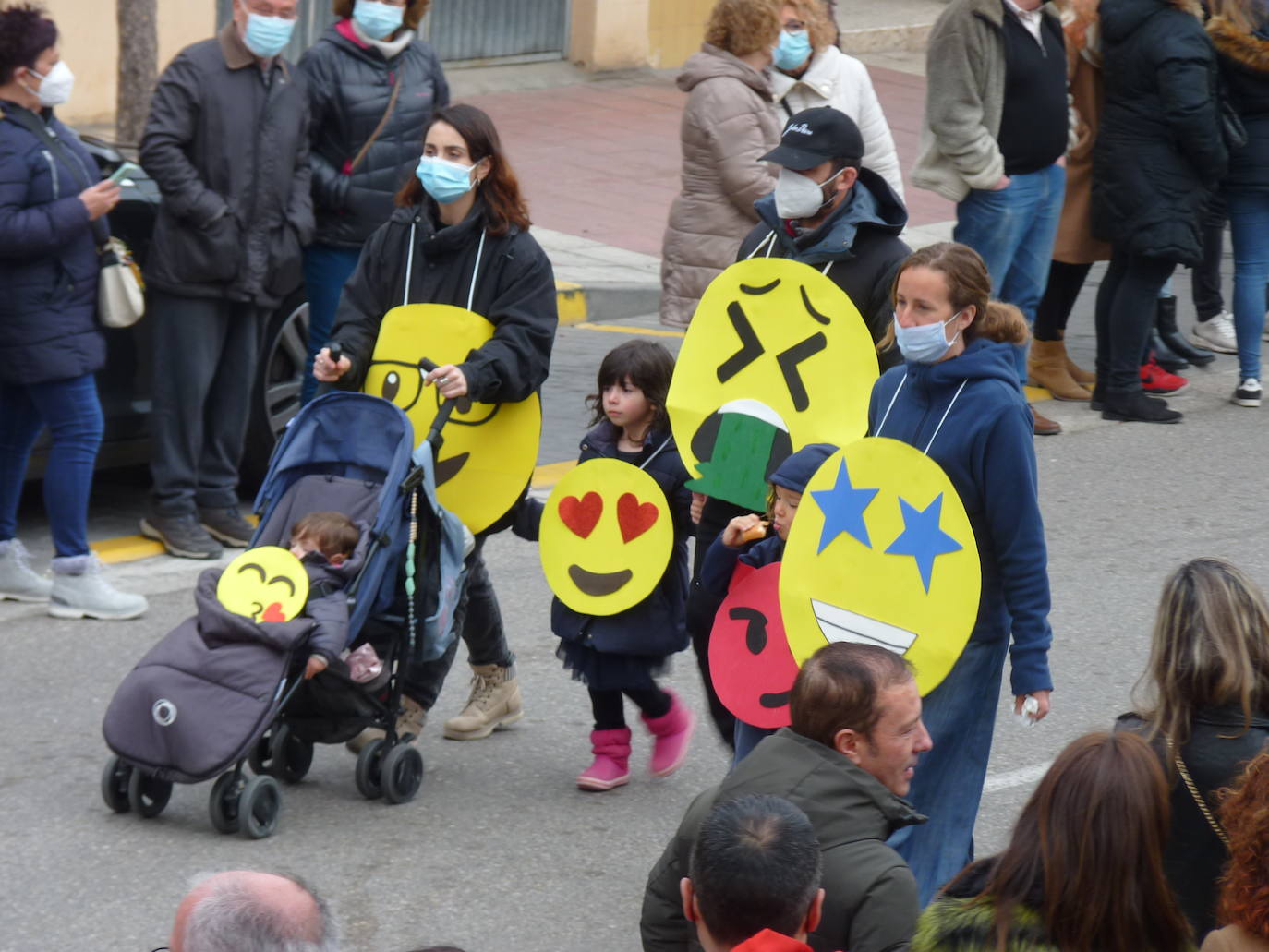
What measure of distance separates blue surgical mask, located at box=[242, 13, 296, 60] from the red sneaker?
5.31m

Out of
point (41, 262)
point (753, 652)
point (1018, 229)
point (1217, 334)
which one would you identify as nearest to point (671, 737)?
point (753, 652)

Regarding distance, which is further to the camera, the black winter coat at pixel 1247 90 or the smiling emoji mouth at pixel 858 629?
the black winter coat at pixel 1247 90

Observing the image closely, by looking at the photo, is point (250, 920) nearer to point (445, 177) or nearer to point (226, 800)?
point (226, 800)

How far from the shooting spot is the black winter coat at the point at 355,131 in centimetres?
767

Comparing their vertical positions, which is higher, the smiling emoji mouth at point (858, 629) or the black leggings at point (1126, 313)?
the smiling emoji mouth at point (858, 629)

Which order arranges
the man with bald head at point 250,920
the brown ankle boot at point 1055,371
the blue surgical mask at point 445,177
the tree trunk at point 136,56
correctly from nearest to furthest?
1. the man with bald head at point 250,920
2. the blue surgical mask at point 445,177
3. the brown ankle boot at point 1055,371
4. the tree trunk at point 136,56

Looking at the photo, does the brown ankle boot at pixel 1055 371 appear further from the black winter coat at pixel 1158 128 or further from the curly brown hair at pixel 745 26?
the curly brown hair at pixel 745 26

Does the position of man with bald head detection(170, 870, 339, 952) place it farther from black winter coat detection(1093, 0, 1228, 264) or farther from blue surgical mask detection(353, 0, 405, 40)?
black winter coat detection(1093, 0, 1228, 264)

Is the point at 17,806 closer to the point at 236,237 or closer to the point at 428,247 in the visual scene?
the point at 428,247

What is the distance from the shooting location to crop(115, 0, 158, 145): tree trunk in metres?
10.4

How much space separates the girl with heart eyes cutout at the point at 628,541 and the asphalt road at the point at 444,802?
0.28 meters

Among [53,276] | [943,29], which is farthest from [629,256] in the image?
[53,276]

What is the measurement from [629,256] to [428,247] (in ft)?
23.0

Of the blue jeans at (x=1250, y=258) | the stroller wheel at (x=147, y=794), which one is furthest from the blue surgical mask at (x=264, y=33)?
the blue jeans at (x=1250, y=258)
